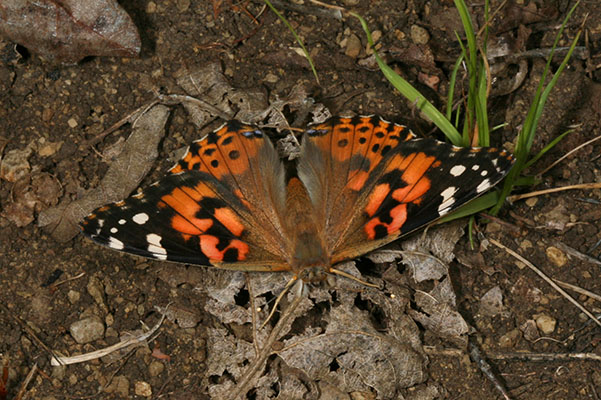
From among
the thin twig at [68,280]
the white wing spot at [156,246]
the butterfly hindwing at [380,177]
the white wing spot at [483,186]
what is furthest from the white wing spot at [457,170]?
the thin twig at [68,280]

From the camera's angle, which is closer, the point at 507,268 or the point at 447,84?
the point at 507,268

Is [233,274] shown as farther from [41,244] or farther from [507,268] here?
[507,268]

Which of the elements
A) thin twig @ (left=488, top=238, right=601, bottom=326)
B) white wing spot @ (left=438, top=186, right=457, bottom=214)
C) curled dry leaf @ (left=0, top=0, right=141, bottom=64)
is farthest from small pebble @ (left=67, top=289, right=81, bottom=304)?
thin twig @ (left=488, top=238, right=601, bottom=326)

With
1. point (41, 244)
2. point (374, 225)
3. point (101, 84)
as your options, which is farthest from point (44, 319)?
point (374, 225)

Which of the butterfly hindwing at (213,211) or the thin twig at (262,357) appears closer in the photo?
the butterfly hindwing at (213,211)

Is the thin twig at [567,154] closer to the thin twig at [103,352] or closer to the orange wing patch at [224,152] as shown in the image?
the orange wing patch at [224,152]

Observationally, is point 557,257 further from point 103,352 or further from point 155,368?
point 103,352

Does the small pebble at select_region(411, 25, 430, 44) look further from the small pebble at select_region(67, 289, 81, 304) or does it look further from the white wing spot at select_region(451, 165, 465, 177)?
the small pebble at select_region(67, 289, 81, 304)

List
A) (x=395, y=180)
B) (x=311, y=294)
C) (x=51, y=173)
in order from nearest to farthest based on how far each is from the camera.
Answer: (x=395, y=180)
(x=311, y=294)
(x=51, y=173)
